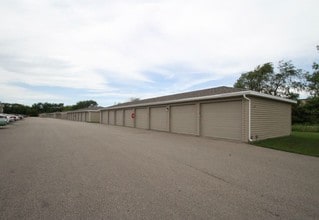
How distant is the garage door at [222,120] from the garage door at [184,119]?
3.50 feet

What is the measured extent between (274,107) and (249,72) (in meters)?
24.4

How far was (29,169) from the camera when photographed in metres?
5.70

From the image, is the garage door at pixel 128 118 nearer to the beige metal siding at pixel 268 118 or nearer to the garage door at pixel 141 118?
the garage door at pixel 141 118

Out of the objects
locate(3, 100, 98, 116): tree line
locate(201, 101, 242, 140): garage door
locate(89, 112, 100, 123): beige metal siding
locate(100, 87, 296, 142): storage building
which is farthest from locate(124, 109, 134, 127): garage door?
locate(3, 100, 98, 116): tree line

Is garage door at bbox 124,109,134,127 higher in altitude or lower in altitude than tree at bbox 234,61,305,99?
lower

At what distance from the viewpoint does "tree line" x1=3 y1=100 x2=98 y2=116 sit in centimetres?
10151

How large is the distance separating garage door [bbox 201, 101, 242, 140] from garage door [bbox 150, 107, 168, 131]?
200 inches

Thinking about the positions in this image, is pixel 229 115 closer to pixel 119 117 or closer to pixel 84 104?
pixel 119 117

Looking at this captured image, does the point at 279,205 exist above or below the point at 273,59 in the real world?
below

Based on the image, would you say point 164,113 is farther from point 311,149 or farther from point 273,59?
point 273,59

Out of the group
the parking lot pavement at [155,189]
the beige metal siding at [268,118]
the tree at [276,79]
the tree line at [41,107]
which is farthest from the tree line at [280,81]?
the tree line at [41,107]

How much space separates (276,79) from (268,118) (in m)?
24.5

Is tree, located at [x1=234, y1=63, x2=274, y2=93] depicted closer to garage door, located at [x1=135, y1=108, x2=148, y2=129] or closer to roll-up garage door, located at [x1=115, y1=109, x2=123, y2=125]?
garage door, located at [x1=135, y1=108, x2=148, y2=129]

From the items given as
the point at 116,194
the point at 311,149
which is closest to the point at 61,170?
the point at 116,194
